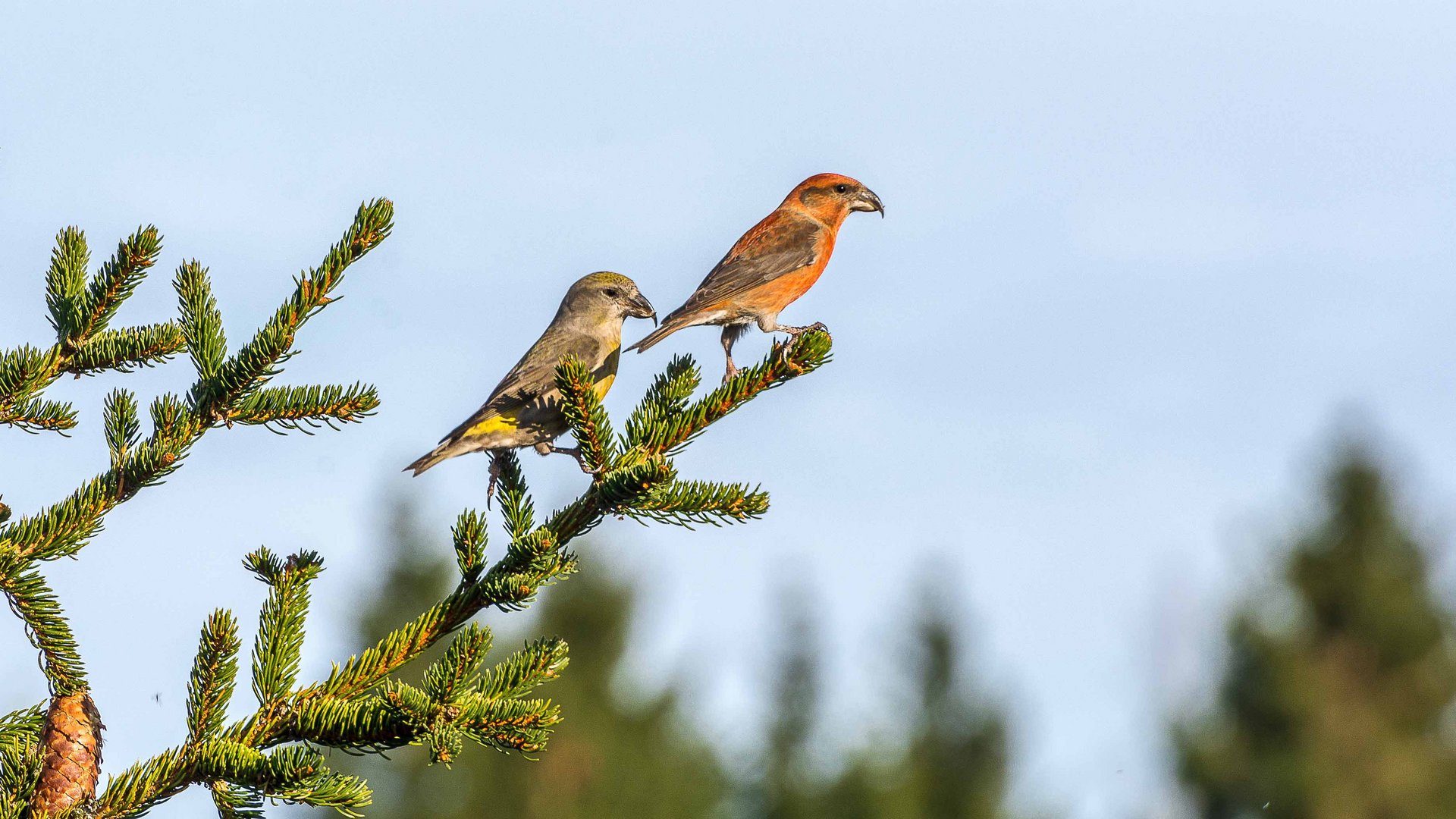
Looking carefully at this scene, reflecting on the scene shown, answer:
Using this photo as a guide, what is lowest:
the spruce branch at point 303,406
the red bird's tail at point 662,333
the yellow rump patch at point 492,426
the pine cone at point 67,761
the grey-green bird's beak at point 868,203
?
the pine cone at point 67,761

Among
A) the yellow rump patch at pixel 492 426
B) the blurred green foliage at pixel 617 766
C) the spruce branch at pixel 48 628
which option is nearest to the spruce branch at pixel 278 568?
the spruce branch at pixel 48 628

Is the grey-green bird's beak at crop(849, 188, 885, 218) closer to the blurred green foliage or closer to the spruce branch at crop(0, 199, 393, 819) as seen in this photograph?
the spruce branch at crop(0, 199, 393, 819)

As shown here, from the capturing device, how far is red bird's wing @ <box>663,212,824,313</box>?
7.95 m

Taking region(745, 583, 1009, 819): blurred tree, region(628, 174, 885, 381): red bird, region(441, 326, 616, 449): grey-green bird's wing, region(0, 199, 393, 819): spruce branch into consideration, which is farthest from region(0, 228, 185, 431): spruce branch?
region(745, 583, 1009, 819): blurred tree

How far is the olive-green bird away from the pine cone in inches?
72.4

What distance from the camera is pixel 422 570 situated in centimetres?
3438

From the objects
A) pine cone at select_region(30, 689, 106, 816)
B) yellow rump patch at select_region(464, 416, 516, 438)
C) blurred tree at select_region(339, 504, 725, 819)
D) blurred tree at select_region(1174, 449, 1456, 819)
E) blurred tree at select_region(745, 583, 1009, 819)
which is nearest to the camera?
pine cone at select_region(30, 689, 106, 816)

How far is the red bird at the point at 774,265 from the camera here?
311 inches

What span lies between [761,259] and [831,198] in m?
1.04

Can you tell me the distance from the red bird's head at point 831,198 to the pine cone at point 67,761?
642cm

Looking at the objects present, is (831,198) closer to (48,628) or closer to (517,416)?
(517,416)

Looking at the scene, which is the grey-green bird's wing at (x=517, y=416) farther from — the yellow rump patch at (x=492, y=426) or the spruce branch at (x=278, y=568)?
the spruce branch at (x=278, y=568)

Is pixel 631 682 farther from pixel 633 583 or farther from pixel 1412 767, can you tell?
pixel 1412 767

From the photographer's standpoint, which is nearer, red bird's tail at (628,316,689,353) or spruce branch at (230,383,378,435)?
spruce branch at (230,383,378,435)
